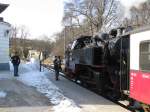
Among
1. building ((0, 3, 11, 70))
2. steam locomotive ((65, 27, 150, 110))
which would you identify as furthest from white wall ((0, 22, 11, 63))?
steam locomotive ((65, 27, 150, 110))

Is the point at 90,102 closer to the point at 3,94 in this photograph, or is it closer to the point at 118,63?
the point at 118,63

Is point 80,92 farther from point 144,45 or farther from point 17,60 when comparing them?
point 17,60

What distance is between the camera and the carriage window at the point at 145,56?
44.6 feet

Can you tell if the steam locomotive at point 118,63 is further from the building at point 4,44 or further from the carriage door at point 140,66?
the building at point 4,44

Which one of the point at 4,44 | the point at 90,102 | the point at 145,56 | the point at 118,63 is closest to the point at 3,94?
the point at 90,102

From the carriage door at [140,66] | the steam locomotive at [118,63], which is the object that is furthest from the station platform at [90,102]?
the carriage door at [140,66]

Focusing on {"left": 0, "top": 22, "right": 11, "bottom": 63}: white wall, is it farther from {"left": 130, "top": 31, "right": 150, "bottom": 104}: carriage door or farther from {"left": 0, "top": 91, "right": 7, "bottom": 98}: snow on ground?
{"left": 130, "top": 31, "right": 150, "bottom": 104}: carriage door

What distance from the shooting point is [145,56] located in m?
13.8

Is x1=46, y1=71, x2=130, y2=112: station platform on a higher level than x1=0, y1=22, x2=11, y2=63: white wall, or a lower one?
lower

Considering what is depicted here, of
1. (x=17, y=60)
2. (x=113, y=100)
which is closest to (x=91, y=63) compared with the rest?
(x=113, y=100)

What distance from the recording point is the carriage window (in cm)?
1358

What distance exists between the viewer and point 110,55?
18.8m

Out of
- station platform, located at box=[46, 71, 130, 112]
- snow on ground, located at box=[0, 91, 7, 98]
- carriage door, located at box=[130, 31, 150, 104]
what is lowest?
station platform, located at box=[46, 71, 130, 112]

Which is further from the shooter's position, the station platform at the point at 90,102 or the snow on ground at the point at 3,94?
the snow on ground at the point at 3,94
